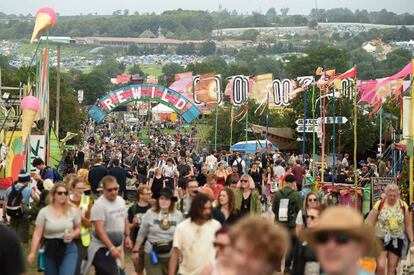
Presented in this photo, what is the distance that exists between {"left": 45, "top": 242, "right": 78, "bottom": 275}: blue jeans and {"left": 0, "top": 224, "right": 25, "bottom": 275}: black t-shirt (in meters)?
4.42

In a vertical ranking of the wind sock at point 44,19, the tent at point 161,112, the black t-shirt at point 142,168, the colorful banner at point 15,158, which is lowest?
the tent at point 161,112

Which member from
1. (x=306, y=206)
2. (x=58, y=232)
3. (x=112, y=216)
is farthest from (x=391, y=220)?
(x=58, y=232)

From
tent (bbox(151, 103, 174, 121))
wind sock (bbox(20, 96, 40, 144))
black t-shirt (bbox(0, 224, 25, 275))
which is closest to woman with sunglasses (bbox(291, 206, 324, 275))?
black t-shirt (bbox(0, 224, 25, 275))

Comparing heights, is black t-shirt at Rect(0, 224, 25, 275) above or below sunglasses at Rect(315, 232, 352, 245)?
below

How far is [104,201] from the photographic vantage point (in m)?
12.3

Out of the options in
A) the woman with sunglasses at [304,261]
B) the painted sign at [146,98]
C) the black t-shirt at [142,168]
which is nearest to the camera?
the woman with sunglasses at [304,261]

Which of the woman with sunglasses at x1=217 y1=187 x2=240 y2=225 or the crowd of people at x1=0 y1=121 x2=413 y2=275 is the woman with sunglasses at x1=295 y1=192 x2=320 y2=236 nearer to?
the crowd of people at x1=0 y1=121 x2=413 y2=275

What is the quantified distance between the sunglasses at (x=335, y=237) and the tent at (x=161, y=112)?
95844 millimetres

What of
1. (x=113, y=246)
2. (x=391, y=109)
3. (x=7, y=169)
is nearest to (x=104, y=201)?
(x=113, y=246)

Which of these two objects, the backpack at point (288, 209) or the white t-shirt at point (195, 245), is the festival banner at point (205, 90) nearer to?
the backpack at point (288, 209)

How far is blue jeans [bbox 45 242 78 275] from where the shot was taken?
1229 centimetres

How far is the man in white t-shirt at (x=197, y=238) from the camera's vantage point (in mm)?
10992

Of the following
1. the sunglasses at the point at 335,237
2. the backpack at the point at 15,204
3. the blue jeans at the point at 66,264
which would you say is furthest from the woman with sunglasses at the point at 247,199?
the sunglasses at the point at 335,237

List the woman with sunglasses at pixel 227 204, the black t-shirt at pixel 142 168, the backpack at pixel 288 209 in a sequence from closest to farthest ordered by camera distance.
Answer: the woman with sunglasses at pixel 227 204 → the backpack at pixel 288 209 → the black t-shirt at pixel 142 168
